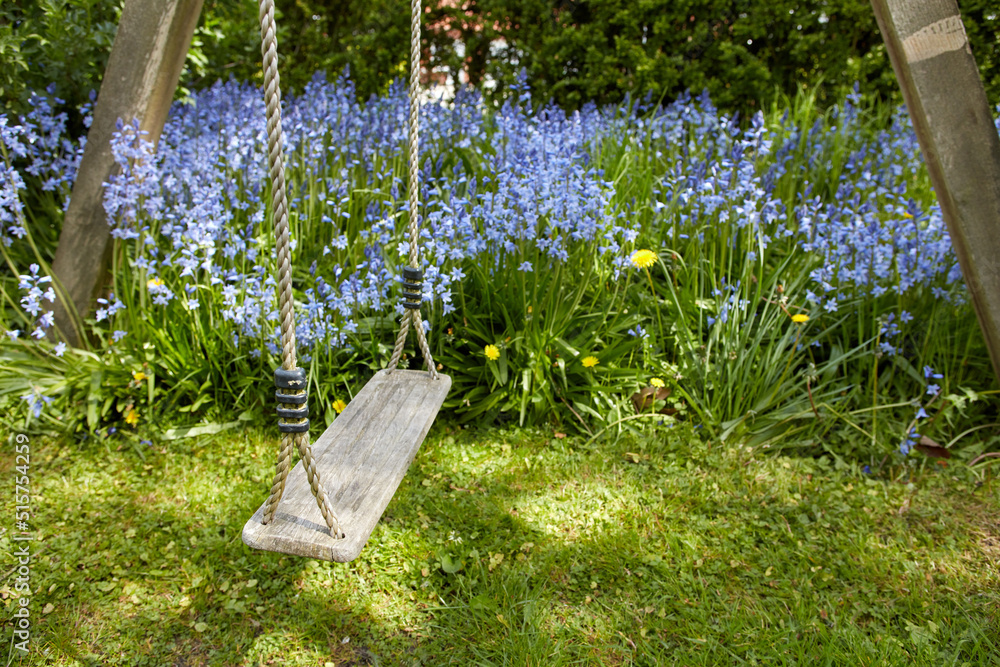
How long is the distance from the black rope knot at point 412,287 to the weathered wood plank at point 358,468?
31 centimetres

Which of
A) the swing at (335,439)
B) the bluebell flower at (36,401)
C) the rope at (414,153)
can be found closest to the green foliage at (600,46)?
the bluebell flower at (36,401)

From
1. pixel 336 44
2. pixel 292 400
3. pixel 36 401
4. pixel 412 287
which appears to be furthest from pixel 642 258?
pixel 336 44

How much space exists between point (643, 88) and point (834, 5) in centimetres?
148

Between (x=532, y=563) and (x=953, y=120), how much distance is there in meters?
2.04

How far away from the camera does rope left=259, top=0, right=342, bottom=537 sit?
1263 mm

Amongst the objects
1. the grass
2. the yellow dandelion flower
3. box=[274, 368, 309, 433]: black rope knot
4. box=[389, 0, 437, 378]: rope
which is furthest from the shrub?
box=[274, 368, 309, 433]: black rope knot

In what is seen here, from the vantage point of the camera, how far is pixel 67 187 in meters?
3.44

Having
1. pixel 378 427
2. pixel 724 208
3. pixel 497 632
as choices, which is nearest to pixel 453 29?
pixel 724 208

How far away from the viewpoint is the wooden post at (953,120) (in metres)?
2.12

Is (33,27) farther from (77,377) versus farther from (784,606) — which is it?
(784,606)

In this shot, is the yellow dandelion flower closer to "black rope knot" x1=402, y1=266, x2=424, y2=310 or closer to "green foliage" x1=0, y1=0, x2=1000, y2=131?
"black rope knot" x1=402, y1=266, x2=424, y2=310

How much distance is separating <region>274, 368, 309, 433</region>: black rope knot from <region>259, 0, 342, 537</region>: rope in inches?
0.6

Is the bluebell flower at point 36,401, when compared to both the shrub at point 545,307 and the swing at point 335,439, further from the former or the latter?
the swing at point 335,439

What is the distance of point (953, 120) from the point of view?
2178mm
